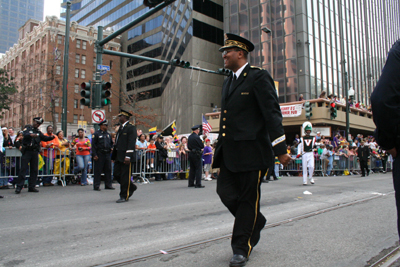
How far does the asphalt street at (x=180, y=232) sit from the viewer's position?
11.1 ft

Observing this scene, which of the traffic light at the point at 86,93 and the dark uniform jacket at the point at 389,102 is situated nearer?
the dark uniform jacket at the point at 389,102

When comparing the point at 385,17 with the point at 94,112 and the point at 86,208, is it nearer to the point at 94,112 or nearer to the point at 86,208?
the point at 94,112

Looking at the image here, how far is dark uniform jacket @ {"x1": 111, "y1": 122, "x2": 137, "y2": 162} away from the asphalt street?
993mm

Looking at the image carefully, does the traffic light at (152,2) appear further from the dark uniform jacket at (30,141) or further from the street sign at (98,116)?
the dark uniform jacket at (30,141)

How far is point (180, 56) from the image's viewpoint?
→ 4203 centimetres

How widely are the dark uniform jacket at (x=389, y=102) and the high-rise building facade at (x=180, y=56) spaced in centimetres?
2604

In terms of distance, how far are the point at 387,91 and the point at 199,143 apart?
9.07 metres

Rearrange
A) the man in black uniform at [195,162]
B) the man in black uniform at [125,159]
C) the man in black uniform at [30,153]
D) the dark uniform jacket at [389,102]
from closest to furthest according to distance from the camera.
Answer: the dark uniform jacket at [389,102]
the man in black uniform at [125,159]
the man in black uniform at [30,153]
the man in black uniform at [195,162]

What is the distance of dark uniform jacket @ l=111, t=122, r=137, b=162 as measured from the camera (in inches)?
285

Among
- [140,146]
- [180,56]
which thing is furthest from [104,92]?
[180,56]

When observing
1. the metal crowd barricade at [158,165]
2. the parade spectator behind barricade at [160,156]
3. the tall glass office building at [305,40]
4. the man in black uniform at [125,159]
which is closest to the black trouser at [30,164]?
the man in black uniform at [125,159]

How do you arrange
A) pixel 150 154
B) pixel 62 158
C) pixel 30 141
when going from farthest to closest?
pixel 150 154 < pixel 62 158 < pixel 30 141

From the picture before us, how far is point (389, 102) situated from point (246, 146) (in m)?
1.30

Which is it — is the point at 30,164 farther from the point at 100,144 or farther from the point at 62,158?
the point at 62,158
